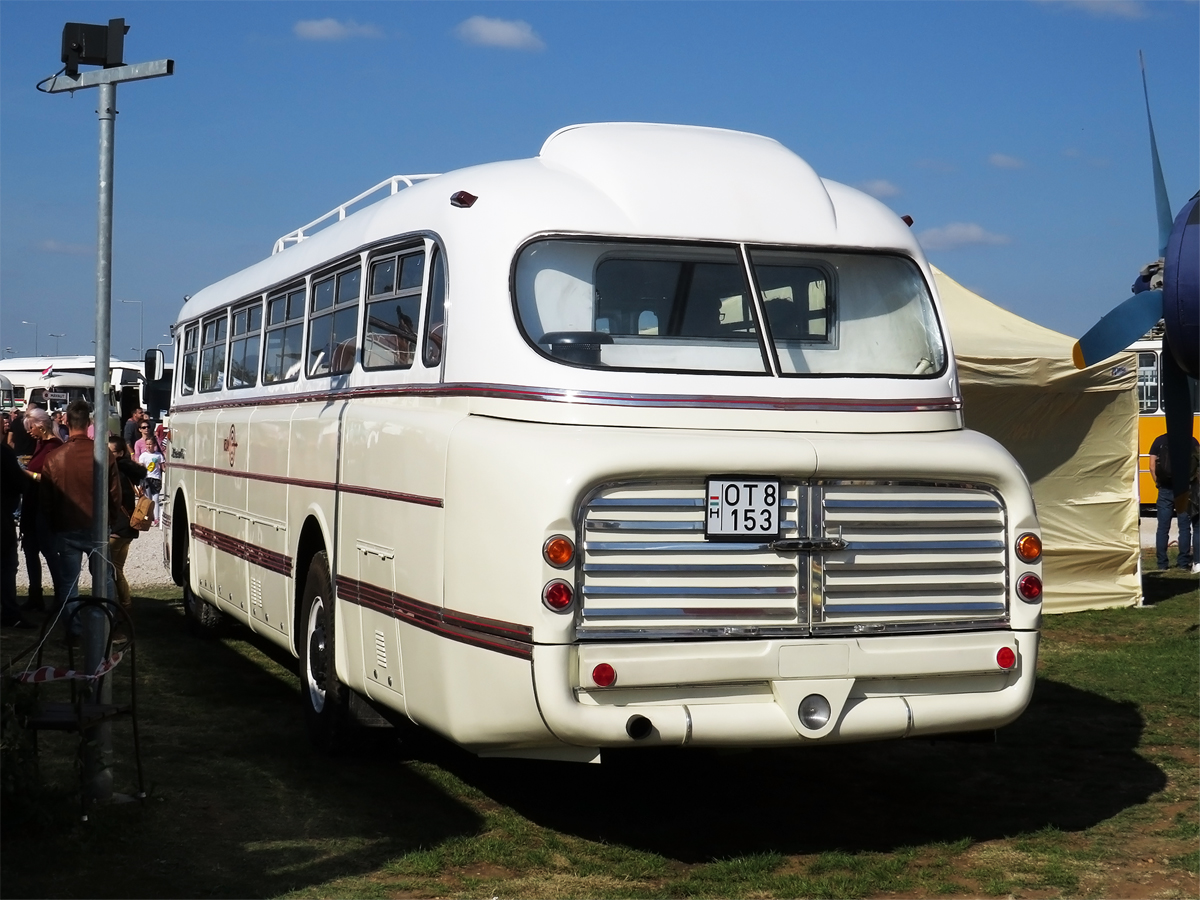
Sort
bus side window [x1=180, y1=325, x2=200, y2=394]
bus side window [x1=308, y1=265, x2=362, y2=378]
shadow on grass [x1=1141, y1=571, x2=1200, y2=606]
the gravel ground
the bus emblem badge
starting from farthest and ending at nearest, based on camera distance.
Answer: the gravel ground
shadow on grass [x1=1141, y1=571, x2=1200, y2=606]
bus side window [x1=180, y1=325, x2=200, y2=394]
the bus emblem badge
bus side window [x1=308, y1=265, x2=362, y2=378]

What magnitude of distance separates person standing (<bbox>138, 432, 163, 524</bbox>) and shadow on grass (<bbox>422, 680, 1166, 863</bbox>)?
1715 centimetres

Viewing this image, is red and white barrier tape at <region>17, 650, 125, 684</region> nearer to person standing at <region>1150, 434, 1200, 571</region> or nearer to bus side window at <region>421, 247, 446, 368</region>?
bus side window at <region>421, 247, 446, 368</region>

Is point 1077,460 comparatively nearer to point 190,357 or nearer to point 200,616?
point 200,616

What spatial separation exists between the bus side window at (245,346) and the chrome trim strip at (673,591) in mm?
5566

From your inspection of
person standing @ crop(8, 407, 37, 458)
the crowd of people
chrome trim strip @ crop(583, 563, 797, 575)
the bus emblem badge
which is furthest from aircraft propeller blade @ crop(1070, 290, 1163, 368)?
person standing @ crop(8, 407, 37, 458)

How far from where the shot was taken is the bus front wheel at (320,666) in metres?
8.05

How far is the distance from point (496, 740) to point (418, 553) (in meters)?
1.03

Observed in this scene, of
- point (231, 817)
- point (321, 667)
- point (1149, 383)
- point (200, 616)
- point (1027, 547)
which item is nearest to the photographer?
point (1027, 547)

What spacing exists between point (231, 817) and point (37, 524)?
653cm

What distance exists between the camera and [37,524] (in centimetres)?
1243

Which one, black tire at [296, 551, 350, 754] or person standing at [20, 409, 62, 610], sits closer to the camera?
black tire at [296, 551, 350, 754]

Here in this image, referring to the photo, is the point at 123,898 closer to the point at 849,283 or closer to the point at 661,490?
the point at 661,490

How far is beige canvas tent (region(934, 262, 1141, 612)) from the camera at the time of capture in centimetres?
1459

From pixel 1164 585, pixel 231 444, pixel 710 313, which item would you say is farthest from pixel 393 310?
pixel 1164 585
